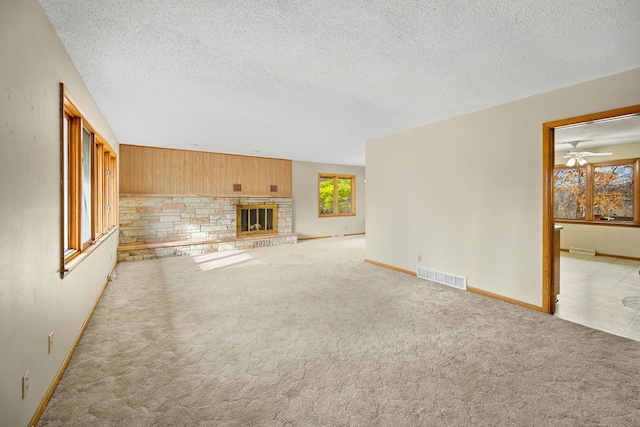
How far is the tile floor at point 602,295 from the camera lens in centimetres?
280

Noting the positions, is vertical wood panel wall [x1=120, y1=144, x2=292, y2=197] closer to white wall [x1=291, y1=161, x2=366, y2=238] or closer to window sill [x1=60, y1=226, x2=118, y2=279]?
white wall [x1=291, y1=161, x2=366, y2=238]

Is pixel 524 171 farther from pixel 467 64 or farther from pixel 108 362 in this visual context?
pixel 108 362

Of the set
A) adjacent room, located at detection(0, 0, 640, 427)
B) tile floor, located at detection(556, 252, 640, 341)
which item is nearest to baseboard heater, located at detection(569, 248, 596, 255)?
tile floor, located at detection(556, 252, 640, 341)

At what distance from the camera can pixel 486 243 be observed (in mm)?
3621

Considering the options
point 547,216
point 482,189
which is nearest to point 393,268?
point 482,189

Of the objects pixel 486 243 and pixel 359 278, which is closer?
pixel 486 243

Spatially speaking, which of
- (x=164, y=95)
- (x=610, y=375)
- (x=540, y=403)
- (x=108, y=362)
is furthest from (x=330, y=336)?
(x=164, y=95)

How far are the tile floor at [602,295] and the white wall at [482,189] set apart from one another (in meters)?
0.45

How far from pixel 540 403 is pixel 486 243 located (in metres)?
2.21

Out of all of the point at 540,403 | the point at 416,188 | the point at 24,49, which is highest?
the point at 24,49

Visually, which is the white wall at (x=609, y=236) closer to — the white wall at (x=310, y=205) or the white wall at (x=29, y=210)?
the white wall at (x=310, y=205)

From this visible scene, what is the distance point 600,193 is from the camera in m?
6.15

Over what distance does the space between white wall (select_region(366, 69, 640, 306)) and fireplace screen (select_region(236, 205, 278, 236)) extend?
3725mm

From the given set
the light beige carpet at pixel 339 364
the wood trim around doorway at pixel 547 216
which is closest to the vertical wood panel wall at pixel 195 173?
the light beige carpet at pixel 339 364
